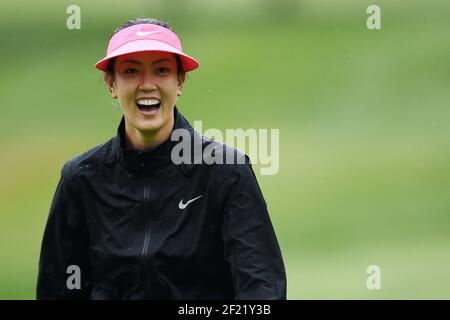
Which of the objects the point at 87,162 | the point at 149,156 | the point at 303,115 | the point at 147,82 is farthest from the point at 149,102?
the point at 303,115

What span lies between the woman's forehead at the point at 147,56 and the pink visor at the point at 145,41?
1.2 inches

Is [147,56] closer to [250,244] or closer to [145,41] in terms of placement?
[145,41]

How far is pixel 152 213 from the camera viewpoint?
13.0 feet

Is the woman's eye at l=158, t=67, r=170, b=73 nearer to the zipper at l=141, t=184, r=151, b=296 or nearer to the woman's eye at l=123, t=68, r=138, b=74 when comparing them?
the woman's eye at l=123, t=68, r=138, b=74

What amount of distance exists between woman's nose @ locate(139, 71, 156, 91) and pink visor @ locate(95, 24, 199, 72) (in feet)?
0.36

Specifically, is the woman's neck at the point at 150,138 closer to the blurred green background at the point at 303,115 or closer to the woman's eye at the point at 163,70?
the woman's eye at the point at 163,70

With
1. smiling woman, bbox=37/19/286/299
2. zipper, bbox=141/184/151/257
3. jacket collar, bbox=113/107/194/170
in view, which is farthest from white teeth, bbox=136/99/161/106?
zipper, bbox=141/184/151/257

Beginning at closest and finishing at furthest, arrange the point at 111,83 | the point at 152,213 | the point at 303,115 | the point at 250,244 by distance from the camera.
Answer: the point at 250,244 → the point at 152,213 → the point at 111,83 → the point at 303,115

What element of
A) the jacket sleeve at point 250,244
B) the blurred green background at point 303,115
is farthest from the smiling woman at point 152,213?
the blurred green background at point 303,115

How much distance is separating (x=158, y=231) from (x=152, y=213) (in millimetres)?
69

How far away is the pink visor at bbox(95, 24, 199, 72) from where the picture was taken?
3988mm

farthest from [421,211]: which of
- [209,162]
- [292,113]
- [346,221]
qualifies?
[209,162]

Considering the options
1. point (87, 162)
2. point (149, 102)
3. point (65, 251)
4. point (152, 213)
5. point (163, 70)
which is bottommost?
point (65, 251)

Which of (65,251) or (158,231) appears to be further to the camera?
(65,251)
